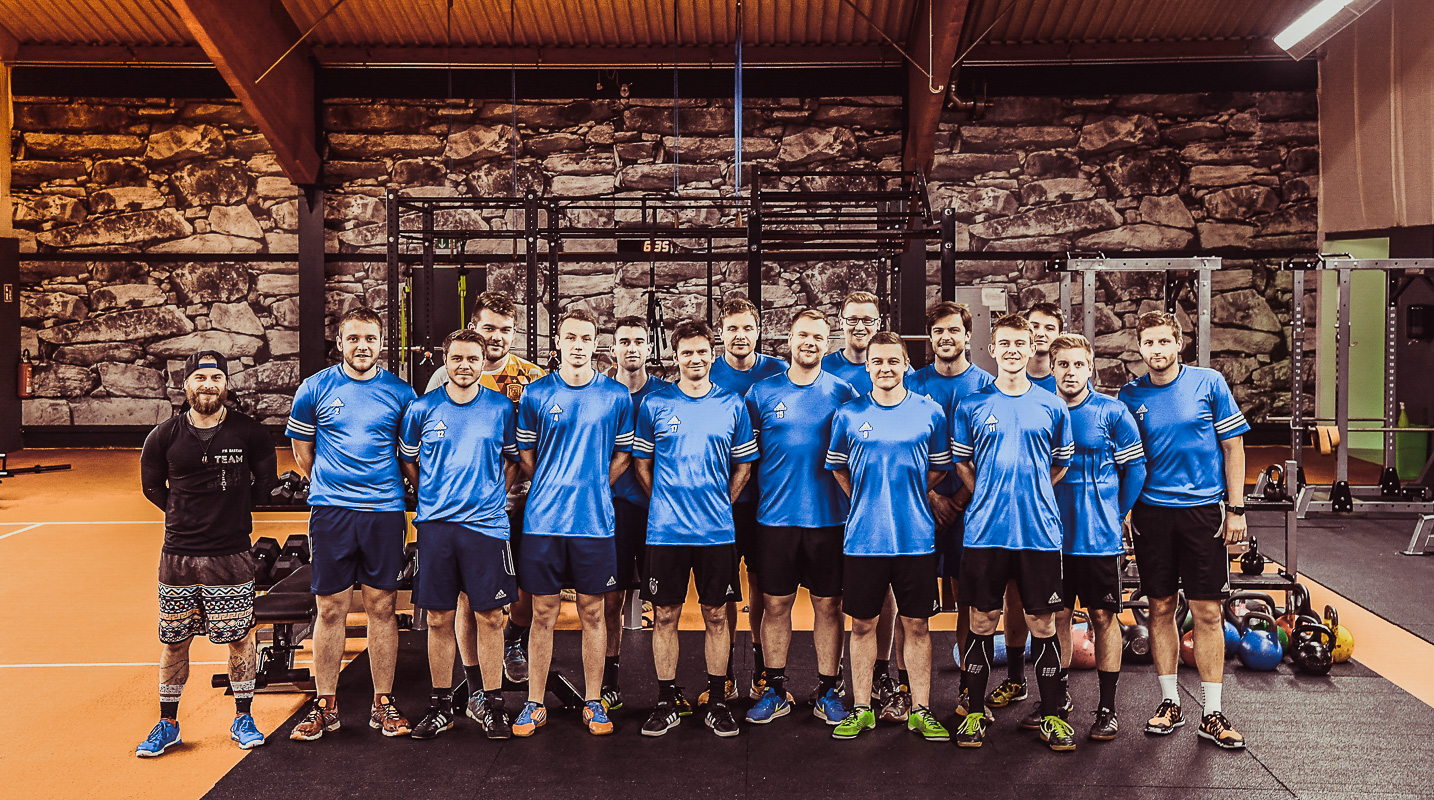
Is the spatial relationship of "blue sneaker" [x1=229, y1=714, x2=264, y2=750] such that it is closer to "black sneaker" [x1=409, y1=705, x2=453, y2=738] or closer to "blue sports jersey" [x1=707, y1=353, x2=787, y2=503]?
"black sneaker" [x1=409, y1=705, x2=453, y2=738]

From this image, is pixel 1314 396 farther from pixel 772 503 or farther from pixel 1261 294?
pixel 772 503

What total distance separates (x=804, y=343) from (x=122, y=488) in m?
8.37

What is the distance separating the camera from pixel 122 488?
31.0ft

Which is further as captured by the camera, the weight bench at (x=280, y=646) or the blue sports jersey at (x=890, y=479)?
the weight bench at (x=280, y=646)

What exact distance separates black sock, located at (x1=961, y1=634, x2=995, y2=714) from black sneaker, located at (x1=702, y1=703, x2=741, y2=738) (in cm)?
96

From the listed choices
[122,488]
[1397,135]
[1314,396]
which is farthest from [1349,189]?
[122,488]

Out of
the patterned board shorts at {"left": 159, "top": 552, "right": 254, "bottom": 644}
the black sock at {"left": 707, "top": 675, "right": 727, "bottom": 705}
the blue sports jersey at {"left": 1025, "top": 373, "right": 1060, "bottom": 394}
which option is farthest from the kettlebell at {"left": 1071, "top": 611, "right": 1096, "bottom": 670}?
the patterned board shorts at {"left": 159, "top": 552, "right": 254, "bottom": 644}

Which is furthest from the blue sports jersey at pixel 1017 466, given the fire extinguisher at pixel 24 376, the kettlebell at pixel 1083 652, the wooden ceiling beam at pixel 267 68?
the fire extinguisher at pixel 24 376

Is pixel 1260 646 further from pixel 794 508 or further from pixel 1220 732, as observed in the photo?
pixel 794 508

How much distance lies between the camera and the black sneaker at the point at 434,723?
12.7ft

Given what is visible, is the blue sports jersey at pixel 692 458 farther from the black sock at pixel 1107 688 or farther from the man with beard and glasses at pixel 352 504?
the black sock at pixel 1107 688

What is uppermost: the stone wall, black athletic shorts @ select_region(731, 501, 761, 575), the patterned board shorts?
the stone wall

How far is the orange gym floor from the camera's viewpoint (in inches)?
142

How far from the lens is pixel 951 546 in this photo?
4195mm
